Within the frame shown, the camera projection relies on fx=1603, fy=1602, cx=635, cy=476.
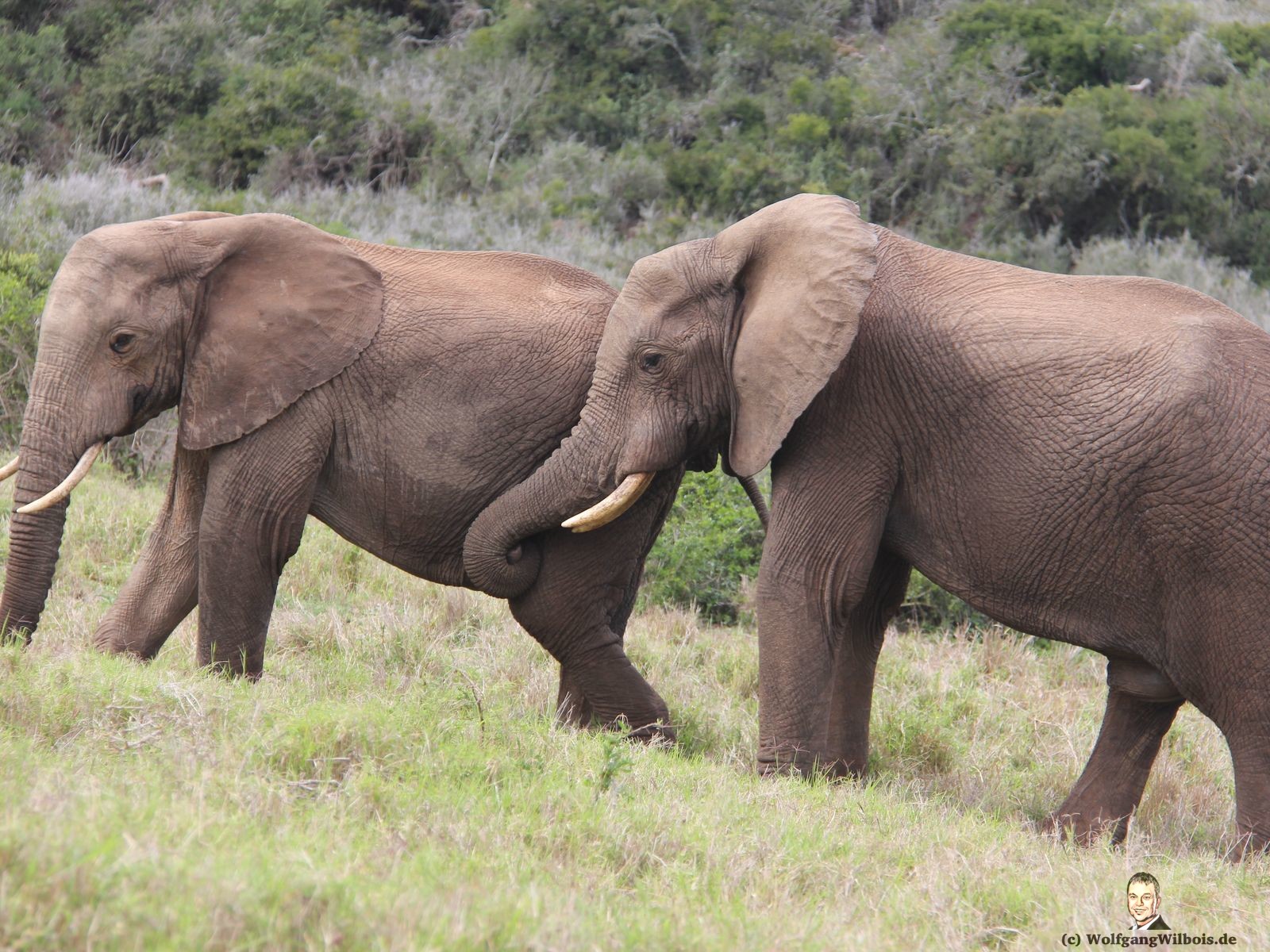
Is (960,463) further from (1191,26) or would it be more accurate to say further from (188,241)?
(1191,26)

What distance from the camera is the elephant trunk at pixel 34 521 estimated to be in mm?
6113

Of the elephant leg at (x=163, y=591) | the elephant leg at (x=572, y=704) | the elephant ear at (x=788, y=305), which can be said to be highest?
the elephant ear at (x=788, y=305)

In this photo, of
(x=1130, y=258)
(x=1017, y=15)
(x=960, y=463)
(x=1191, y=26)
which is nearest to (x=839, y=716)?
(x=960, y=463)

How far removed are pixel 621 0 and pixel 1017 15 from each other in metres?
5.44

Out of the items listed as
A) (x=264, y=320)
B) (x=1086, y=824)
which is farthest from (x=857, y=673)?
(x=264, y=320)

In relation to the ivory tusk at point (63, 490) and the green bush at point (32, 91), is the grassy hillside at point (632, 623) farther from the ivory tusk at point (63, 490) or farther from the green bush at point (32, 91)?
the ivory tusk at point (63, 490)

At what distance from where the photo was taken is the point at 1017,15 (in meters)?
21.7

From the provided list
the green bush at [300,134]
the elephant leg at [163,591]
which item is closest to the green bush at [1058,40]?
the green bush at [300,134]

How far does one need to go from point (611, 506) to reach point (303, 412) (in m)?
1.33

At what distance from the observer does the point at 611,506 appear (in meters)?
6.18

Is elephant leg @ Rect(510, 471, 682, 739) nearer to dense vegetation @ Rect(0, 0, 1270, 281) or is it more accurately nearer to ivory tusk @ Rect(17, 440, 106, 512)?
ivory tusk @ Rect(17, 440, 106, 512)

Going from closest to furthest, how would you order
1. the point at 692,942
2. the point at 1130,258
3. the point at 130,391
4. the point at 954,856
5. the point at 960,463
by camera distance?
the point at 692,942
the point at 954,856
the point at 960,463
the point at 130,391
the point at 1130,258

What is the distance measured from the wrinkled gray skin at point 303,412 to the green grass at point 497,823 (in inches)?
15.9

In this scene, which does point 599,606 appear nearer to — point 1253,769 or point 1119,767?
point 1119,767
